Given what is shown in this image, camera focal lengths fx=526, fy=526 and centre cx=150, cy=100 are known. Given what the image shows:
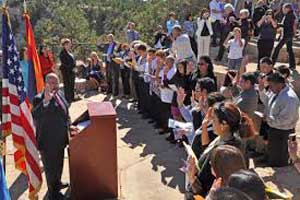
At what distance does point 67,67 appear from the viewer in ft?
42.0

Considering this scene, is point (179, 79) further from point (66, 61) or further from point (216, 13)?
point (216, 13)

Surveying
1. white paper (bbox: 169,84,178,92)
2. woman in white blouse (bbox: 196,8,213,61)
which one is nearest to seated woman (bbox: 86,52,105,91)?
woman in white blouse (bbox: 196,8,213,61)

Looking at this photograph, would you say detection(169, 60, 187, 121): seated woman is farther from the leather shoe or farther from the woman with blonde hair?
the woman with blonde hair

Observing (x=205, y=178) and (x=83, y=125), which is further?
(x=83, y=125)

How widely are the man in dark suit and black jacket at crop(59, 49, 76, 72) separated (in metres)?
5.61

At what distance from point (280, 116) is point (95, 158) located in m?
2.51

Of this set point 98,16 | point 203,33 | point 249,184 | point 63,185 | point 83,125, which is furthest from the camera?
point 98,16

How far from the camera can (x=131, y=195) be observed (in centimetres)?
739

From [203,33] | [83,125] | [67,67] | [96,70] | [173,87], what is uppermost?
[203,33]

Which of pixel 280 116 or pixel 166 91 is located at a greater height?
pixel 280 116

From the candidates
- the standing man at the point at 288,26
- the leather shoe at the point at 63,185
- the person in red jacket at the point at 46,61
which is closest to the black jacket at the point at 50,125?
the leather shoe at the point at 63,185

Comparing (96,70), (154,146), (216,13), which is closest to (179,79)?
(154,146)

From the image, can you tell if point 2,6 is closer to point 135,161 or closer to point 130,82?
point 135,161

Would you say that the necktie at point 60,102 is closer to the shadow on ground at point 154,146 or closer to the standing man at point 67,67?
the shadow on ground at point 154,146
